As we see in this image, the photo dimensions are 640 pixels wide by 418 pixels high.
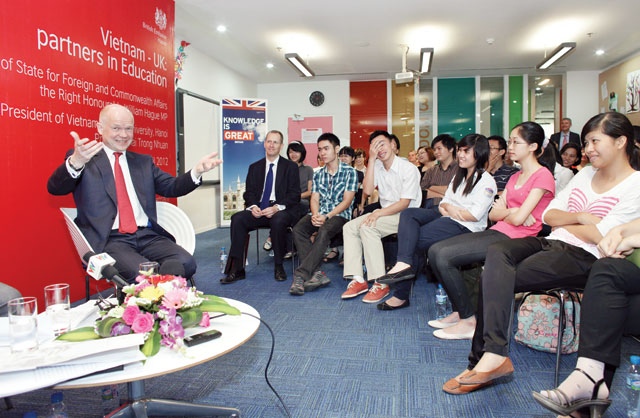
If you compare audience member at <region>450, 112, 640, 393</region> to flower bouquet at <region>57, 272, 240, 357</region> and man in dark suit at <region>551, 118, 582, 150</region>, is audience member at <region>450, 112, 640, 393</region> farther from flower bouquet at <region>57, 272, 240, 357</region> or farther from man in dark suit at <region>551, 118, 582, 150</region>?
man in dark suit at <region>551, 118, 582, 150</region>

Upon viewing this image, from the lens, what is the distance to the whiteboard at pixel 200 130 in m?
6.34

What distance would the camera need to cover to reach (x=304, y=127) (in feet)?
30.5

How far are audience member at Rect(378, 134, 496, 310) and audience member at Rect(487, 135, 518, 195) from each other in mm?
1243

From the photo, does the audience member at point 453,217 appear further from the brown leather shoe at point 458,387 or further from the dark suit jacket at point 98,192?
the dark suit jacket at point 98,192

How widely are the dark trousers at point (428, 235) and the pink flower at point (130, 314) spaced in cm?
196

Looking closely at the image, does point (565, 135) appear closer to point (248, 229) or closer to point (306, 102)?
point (306, 102)

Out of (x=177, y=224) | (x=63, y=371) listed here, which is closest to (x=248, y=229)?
(x=177, y=224)

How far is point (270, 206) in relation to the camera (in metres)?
4.03

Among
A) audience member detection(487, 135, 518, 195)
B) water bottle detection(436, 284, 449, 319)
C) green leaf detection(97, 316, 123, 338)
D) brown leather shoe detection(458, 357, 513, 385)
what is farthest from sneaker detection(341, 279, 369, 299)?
green leaf detection(97, 316, 123, 338)

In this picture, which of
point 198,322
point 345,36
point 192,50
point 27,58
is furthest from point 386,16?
point 198,322

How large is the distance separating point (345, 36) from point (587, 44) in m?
4.05

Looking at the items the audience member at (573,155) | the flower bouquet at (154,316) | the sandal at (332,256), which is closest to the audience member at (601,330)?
the flower bouquet at (154,316)

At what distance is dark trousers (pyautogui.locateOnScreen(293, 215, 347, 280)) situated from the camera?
3420 millimetres

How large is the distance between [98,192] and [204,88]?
5.03 meters
